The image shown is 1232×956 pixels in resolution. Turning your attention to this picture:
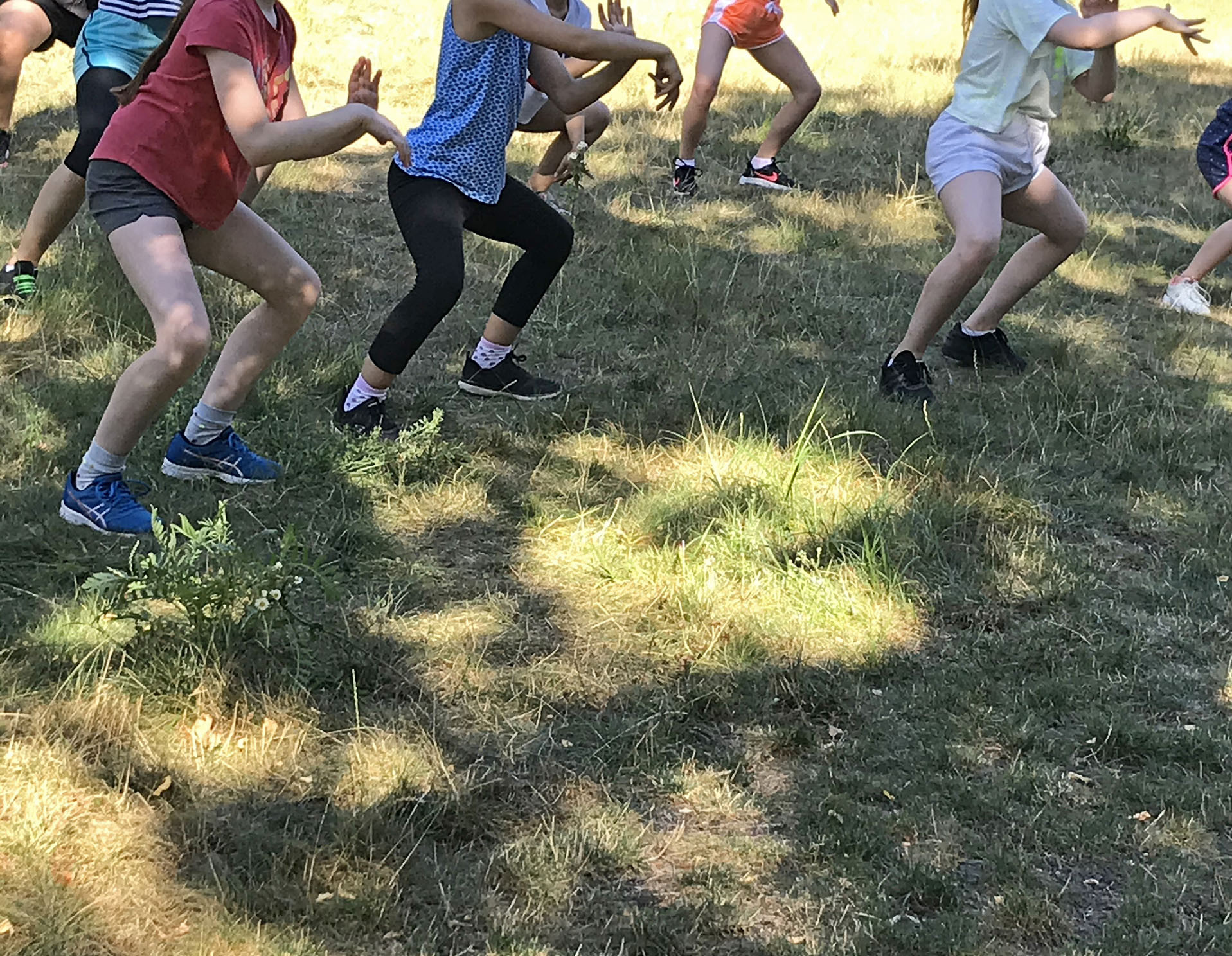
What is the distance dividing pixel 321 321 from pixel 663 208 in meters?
2.23

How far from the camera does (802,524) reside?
3691 millimetres

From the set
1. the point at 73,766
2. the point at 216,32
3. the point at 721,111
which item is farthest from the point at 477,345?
the point at 721,111

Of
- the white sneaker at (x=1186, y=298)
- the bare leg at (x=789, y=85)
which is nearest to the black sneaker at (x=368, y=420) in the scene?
the white sneaker at (x=1186, y=298)

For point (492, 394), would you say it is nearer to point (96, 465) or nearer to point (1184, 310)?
point (96, 465)

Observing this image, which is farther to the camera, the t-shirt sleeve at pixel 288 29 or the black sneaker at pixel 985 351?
the black sneaker at pixel 985 351

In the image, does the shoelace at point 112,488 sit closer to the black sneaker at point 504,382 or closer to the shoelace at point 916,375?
the black sneaker at point 504,382

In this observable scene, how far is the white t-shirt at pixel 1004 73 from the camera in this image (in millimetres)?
4574

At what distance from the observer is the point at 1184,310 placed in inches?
232

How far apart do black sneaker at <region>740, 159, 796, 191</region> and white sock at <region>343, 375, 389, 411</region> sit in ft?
12.0

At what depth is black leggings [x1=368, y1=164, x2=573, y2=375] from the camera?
4.08 metres

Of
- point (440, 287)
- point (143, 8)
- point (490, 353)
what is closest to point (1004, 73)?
point (490, 353)

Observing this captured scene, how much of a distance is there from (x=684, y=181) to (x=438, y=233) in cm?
325

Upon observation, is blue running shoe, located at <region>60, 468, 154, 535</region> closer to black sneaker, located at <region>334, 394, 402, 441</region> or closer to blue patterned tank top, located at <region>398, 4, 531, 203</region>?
black sneaker, located at <region>334, 394, 402, 441</region>

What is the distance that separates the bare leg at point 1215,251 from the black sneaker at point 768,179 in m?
2.21
